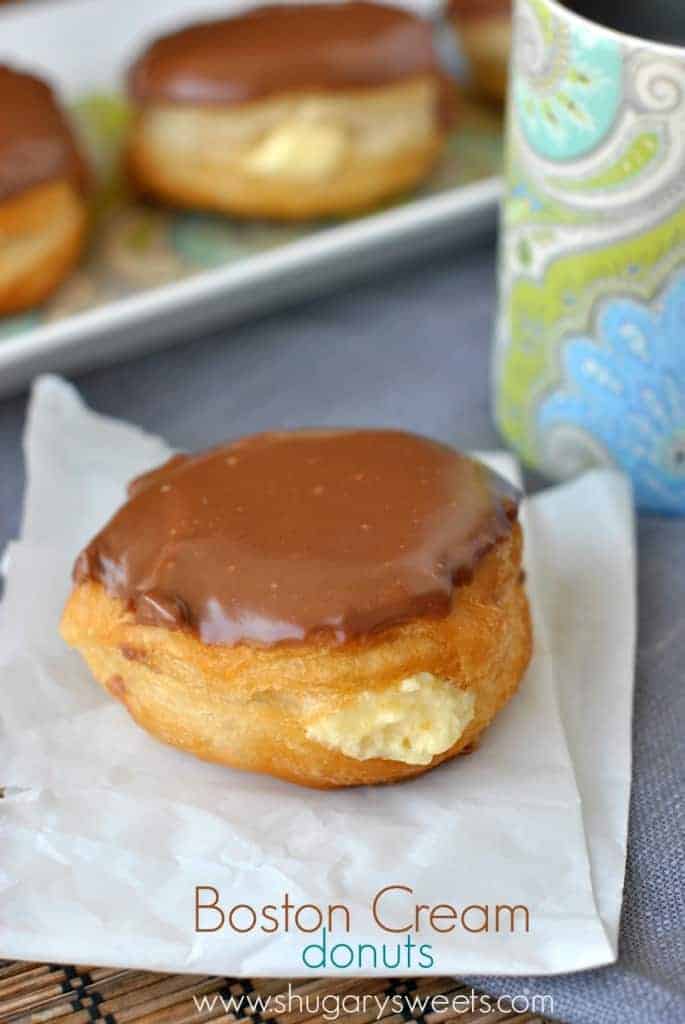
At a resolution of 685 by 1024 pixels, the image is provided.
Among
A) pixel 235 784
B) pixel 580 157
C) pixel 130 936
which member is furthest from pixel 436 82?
pixel 130 936

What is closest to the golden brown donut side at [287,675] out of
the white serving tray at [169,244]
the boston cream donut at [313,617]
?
the boston cream donut at [313,617]

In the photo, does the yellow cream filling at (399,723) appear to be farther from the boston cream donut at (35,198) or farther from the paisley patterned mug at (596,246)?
the boston cream donut at (35,198)

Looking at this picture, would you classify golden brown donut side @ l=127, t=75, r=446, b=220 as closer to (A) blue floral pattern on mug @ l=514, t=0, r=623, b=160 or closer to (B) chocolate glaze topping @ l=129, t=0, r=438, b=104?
(B) chocolate glaze topping @ l=129, t=0, r=438, b=104

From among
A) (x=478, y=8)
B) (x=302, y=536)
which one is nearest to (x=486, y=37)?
(x=478, y=8)

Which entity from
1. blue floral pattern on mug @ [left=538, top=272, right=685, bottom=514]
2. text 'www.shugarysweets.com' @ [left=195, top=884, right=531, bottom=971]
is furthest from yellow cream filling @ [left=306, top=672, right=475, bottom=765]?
blue floral pattern on mug @ [left=538, top=272, right=685, bottom=514]

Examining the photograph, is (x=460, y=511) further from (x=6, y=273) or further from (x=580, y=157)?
(x=6, y=273)

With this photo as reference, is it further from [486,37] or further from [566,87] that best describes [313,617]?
[486,37]

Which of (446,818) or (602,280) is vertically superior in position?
(602,280)
